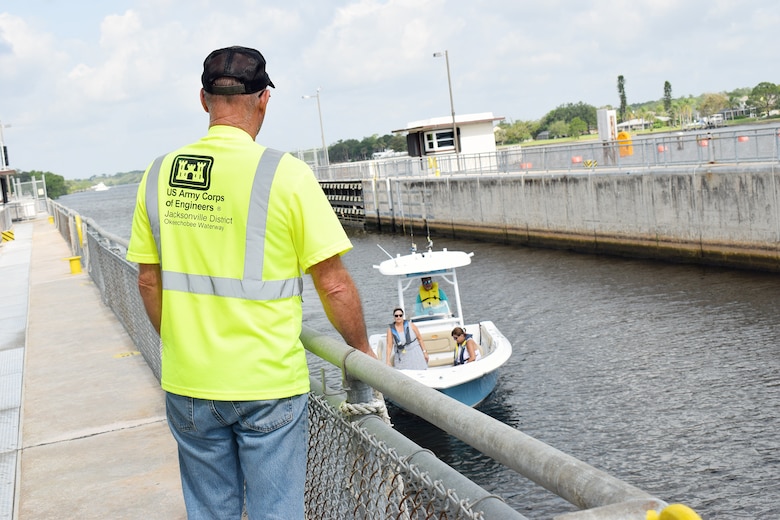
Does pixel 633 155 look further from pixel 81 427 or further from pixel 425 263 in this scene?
pixel 81 427

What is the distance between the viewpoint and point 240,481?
3.09m

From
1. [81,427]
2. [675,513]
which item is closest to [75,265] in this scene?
[81,427]

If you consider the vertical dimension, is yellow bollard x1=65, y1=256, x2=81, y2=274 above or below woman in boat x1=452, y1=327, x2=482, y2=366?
above

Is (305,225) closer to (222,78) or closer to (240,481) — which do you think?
(222,78)

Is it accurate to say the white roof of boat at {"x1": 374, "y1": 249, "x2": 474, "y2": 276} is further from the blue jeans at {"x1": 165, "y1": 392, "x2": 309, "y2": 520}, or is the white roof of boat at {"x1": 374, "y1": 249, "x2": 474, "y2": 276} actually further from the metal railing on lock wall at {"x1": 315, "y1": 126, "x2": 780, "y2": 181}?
the blue jeans at {"x1": 165, "y1": 392, "x2": 309, "y2": 520}

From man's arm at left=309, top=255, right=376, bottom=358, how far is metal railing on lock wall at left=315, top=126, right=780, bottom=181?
25477mm

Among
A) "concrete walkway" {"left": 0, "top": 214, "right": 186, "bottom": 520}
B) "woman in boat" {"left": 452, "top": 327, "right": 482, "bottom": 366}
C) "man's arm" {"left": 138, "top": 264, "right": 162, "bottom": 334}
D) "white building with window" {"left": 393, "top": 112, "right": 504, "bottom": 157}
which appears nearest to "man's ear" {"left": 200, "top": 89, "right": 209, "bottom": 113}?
"man's arm" {"left": 138, "top": 264, "right": 162, "bottom": 334}

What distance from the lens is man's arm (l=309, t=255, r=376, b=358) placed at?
2870 mm

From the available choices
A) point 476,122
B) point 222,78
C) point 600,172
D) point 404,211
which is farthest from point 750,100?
point 222,78

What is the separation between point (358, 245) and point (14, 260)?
22063 millimetres

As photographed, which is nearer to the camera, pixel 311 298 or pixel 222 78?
pixel 222 78

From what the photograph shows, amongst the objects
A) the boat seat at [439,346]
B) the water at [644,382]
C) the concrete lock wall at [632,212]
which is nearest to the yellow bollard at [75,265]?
the water at [644,382]

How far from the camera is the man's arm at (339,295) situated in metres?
2.87

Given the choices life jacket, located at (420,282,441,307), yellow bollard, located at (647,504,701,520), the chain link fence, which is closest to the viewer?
yellow bollard, located at (647,504,701,520)
